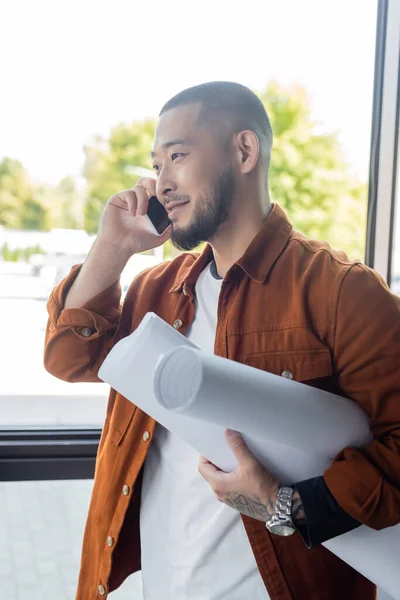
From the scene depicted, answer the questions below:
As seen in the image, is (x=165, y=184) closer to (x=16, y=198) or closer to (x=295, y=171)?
(x=16, y=198)

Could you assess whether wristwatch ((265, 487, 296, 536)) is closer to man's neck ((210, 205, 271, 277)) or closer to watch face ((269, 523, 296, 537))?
watch face ((269, 523, 296, 537))

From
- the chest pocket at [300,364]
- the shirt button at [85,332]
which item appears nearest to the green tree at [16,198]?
the shirt button at [85,332]

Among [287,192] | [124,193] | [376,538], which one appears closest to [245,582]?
[376,538]

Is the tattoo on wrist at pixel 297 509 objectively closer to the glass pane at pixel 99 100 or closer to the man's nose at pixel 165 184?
the man's nose at pixel 165 184

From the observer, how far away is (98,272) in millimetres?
1289

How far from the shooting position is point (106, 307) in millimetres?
1336

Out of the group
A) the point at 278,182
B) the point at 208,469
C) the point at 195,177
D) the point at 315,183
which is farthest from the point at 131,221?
the point at 315,183

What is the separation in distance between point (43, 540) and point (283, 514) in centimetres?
122

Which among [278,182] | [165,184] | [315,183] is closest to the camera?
[165,184]

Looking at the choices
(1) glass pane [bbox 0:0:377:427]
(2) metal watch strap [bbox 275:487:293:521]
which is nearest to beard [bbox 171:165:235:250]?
(2) metal watch strap [bbox 275:487:293:521]

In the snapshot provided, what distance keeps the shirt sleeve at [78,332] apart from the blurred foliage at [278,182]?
1.93 feet

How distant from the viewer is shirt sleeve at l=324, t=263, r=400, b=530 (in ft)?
3.15

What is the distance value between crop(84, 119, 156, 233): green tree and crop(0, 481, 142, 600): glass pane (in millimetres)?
815

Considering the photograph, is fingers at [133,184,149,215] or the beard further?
fingers at [133,184,149,215]
